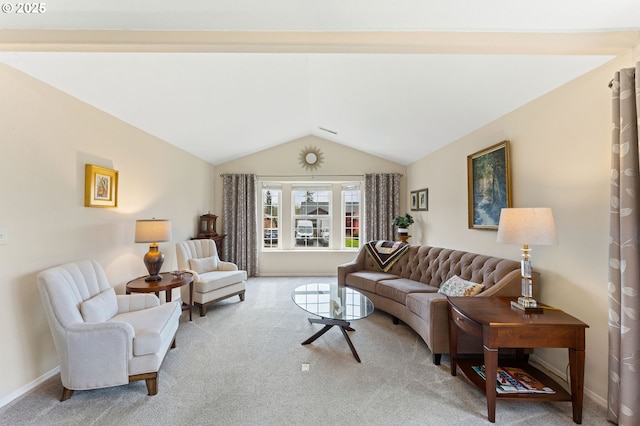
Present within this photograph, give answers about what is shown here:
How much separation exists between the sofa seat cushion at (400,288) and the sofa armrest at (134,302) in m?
2.56

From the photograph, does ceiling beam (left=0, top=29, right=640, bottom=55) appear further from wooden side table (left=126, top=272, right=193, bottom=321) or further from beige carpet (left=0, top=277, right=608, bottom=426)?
beige carpet (left=0, top=277, right=608, bottom=426)

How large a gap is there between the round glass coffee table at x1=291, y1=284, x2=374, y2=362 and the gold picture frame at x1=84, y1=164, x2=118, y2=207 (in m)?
2.25

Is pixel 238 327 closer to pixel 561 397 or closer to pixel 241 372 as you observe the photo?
pixel 241 372

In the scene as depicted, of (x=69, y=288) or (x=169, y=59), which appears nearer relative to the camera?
(x=69, y=288)

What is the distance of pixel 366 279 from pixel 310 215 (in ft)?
8.36

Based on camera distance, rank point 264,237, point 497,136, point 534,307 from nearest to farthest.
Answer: point 534,307 → point 497,136 → point 264,237

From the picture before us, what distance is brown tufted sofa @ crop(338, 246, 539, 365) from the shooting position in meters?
2.37

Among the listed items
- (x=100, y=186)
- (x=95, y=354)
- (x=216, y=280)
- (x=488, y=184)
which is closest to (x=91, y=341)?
(x=95, y=354)

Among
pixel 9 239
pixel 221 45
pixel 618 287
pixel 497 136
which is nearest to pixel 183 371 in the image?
pixel 9 239

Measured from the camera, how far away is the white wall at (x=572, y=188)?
1.86 m

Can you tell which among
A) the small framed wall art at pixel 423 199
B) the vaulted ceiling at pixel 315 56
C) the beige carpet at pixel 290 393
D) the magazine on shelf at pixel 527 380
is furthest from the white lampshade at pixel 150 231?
the small framed wall art at pixel 423 199

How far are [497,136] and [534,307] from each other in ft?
6.15

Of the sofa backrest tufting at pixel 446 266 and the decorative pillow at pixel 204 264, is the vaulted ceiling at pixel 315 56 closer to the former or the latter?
the sofa backrest tufting at pixel 446 266

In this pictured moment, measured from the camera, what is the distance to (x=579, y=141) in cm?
202
